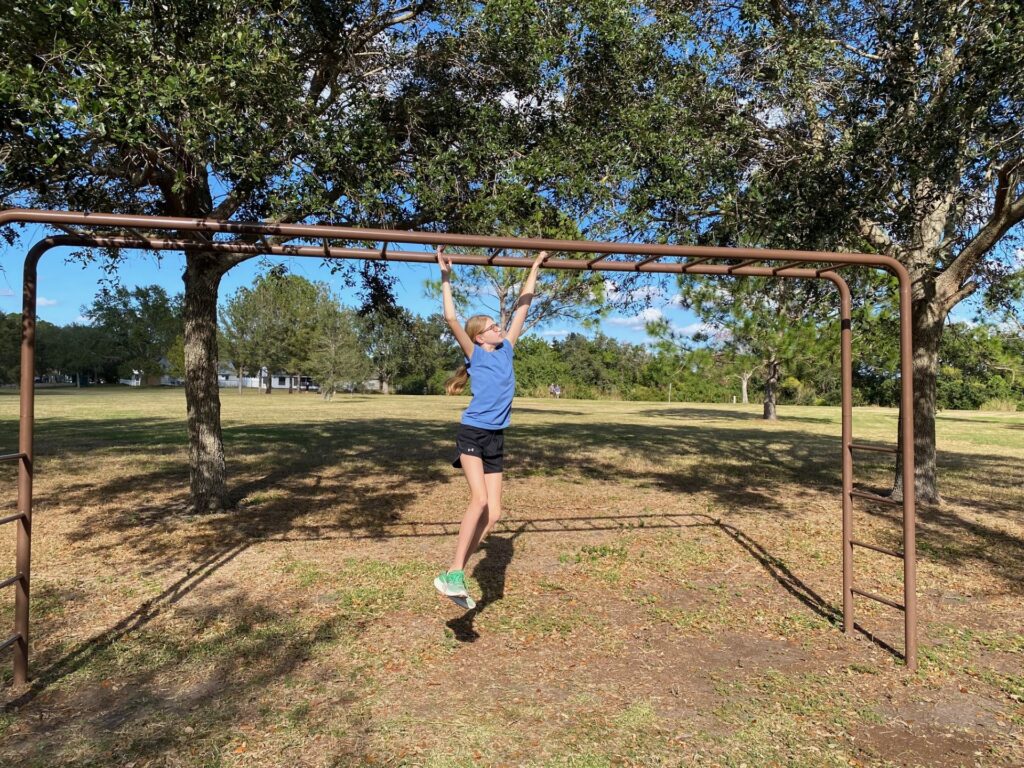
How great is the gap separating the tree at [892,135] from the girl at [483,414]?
3.85 metres

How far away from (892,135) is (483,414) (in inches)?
195

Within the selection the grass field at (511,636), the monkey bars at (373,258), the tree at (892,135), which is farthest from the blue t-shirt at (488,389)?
the tree at (892,135)

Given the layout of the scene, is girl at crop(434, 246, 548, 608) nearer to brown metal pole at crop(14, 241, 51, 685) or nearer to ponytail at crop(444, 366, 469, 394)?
ponytail at crop(444, 366, 469, 394)

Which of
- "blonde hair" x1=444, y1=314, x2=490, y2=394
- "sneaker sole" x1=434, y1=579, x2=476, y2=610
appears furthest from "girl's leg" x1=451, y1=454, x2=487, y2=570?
"blonde hair" x1=444, y1=314, x2=490, y2=394

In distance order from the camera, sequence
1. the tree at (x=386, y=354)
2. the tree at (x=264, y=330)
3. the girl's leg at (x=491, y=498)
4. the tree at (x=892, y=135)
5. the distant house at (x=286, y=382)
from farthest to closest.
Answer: the tree at (x=386, y=354)
the distant house at (x=286, y=382)
the tree at (x=264, y=330)
the tree at (x=892, y=135)
the girl's leg at (x=491, y=498)

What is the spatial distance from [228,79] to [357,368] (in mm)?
41737

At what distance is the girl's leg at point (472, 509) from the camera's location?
3.92 meters

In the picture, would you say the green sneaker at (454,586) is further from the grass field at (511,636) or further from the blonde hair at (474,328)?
the blonde hair at (474,328)

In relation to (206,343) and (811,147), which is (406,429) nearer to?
(206,343)

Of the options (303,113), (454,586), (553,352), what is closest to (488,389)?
(454,586)

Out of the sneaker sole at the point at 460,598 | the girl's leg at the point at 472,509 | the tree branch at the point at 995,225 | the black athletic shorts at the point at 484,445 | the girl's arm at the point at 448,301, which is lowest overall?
the sneaker sole at the point at 460,598

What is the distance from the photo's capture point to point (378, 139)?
239 inches

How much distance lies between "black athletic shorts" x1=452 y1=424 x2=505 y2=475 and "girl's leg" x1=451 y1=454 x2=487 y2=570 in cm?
4

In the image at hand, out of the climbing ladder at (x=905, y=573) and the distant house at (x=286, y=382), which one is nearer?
the climbing ladder at (x=905, y=573)
